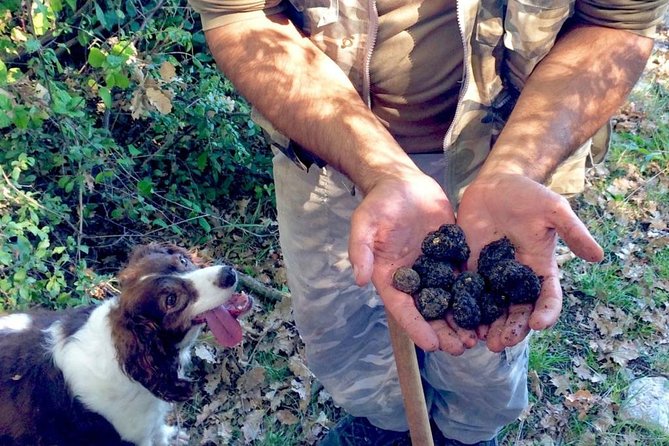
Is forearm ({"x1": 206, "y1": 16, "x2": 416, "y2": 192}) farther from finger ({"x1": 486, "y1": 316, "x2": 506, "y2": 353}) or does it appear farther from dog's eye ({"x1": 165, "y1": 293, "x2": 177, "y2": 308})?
dog's eye ({"x1": 165, "y1": 293, "x2": 177, "y2": 308})

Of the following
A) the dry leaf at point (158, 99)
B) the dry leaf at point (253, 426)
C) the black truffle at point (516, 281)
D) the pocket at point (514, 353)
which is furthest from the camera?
the dry leaf at point (158, 99)

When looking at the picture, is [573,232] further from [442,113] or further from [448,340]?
[442,113]

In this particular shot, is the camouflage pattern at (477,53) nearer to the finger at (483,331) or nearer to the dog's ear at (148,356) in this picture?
the finger at (483,331)

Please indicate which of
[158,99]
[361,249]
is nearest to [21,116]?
[158,99]

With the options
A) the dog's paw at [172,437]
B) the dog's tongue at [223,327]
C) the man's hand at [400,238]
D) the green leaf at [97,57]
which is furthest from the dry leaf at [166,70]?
the man's hand at [400,238]

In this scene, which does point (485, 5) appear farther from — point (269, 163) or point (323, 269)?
point (269, 163)

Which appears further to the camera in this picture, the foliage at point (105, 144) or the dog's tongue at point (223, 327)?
the foliage at point (105, 144)

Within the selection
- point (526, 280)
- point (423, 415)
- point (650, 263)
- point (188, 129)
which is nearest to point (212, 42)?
point (526, 280)
